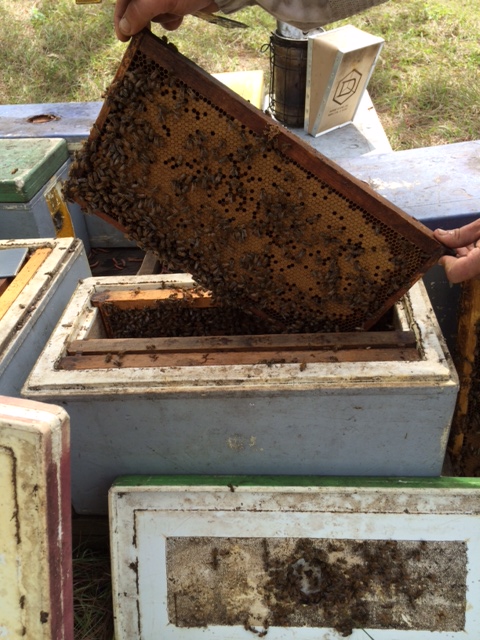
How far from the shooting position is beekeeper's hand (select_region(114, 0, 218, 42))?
179cm

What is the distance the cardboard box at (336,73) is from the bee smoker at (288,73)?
21 cm

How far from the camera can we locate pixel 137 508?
2137mm

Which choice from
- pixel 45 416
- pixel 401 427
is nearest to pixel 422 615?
pixel 401 427

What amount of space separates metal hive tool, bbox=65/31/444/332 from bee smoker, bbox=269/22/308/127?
3.59m

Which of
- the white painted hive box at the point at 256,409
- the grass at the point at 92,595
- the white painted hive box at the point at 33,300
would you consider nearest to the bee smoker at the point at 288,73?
the white painted hive box at the point at 33,300

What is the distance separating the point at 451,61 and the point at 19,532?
870 centimetres

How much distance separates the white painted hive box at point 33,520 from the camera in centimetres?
135

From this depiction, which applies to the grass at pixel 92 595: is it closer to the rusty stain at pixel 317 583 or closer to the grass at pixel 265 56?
the rusty stain at pixel 317 583

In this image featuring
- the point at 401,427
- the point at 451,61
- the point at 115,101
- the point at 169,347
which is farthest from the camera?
the point at 451,61

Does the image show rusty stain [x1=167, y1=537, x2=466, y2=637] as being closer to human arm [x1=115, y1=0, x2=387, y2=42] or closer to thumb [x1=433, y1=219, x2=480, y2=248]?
thumb [x1=433, y1=219, x2=480, y2=248]

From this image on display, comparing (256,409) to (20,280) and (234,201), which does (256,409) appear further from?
(20,280)

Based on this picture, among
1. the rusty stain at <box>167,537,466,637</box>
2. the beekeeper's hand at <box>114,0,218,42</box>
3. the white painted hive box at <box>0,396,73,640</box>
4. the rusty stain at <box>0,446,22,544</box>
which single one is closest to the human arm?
the beekeeper's hand at <box>114,0,218,42</box>

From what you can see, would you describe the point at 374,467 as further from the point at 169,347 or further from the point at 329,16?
the point at 329,16

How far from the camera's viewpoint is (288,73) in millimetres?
5250
